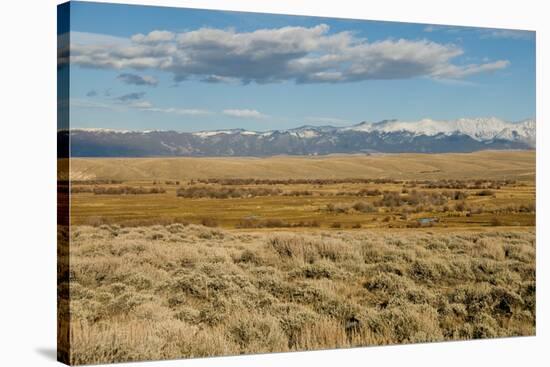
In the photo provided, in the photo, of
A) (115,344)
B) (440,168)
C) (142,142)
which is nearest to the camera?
(115,344)

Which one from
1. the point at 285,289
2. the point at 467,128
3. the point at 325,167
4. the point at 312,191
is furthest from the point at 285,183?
the point at 467,128

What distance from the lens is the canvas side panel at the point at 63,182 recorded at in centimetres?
1412

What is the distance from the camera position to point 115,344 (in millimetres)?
14156

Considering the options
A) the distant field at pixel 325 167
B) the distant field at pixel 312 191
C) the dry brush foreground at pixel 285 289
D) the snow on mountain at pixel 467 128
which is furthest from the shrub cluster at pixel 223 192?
the snow on mountain at pixel 467 128

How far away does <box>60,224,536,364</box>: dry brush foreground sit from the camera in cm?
1437

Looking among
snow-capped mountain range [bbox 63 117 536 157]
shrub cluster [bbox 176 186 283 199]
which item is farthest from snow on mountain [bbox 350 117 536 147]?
shrub cluster [bbox 176 186 283 199]

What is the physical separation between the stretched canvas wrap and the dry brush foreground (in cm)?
2

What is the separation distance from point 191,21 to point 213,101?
1.23 metres

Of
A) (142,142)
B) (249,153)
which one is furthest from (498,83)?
(142,142)

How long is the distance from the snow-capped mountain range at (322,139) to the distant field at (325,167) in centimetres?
13

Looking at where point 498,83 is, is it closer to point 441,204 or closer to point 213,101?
point 441,204

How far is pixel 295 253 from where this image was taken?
52.6ft

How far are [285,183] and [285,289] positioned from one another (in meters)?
1.65

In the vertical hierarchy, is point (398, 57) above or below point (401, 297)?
above
